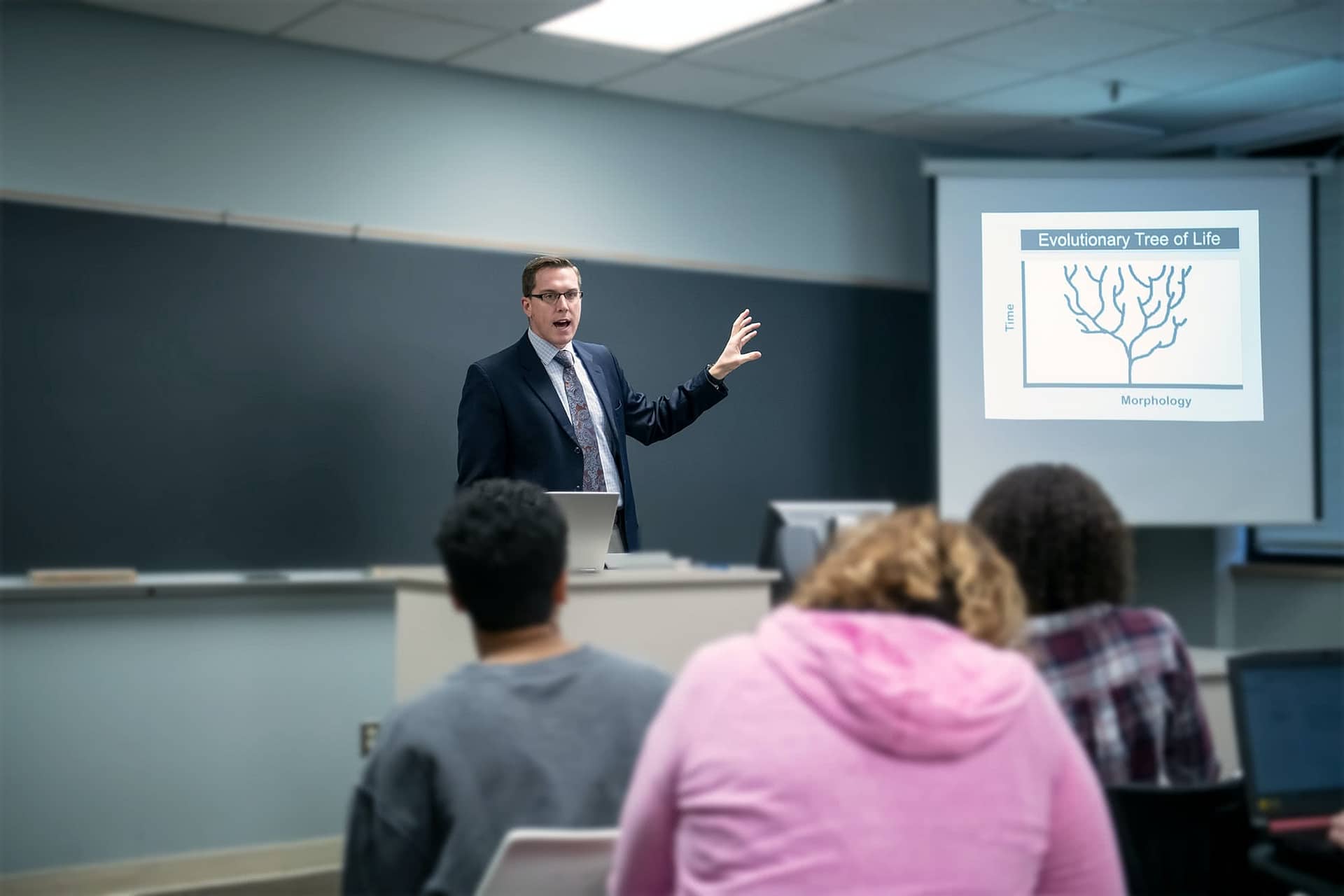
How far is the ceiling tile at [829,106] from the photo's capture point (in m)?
5.12

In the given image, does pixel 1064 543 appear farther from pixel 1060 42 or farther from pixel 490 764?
pixel 1060 42

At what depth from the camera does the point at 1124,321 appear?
13.2 feet

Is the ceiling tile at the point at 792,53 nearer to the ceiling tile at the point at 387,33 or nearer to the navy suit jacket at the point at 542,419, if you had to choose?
the ceiling tile at the point at 387,33

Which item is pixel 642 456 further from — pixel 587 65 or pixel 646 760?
pixel 646 760

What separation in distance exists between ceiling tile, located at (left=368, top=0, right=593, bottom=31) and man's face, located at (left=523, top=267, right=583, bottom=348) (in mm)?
870

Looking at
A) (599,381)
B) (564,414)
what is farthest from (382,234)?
(564,414)

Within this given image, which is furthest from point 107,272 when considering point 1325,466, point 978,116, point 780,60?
point 1325,466

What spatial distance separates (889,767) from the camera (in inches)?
49.3

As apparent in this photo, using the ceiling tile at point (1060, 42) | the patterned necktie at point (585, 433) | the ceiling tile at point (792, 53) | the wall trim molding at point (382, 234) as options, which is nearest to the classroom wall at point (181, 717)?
the wall trim molding at point (382, 234)

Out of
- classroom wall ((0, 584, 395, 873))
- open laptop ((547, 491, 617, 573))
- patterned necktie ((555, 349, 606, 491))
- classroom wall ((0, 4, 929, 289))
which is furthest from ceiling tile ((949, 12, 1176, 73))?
classroom wall ((0, 584, 395, 873))

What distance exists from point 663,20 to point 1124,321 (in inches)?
67.1

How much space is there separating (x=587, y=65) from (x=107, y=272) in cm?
171

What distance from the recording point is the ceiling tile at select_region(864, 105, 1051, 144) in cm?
543

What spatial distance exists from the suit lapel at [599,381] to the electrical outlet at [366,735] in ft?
4.48
